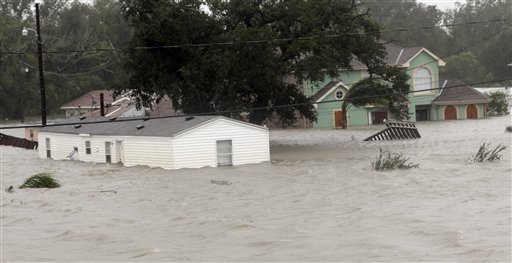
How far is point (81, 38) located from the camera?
91.8m

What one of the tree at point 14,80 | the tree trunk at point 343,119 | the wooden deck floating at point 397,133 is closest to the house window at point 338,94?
the tree trunk at point 343,119

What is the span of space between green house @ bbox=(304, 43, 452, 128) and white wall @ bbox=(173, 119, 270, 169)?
99.7 ft

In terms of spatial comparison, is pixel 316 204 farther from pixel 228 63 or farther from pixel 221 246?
pixel 228 63

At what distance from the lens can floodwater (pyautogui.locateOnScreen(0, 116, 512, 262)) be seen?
14461 mm

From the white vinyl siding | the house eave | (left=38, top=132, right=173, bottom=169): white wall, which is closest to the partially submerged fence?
(left=38, top=132, right=173, bottom=169): white wall

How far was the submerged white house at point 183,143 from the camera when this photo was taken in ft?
107

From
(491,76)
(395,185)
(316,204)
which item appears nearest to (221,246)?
(316,204)

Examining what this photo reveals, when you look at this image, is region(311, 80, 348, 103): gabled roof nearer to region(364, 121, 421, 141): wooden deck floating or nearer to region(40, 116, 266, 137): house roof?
region(364, 121, 421, 141): wooden deck floating

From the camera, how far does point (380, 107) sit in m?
67.1

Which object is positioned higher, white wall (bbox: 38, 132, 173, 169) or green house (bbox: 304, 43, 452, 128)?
green house (bbox: 304, 43, 452, 128)

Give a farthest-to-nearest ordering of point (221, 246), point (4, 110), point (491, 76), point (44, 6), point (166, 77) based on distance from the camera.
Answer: point (491, 76) < point (44, 6) < point (4, 110) < point (166, 77) < point (221, 246)

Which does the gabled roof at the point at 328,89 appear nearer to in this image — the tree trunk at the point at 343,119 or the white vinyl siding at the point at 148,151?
the tree trunk at the point at 343,119

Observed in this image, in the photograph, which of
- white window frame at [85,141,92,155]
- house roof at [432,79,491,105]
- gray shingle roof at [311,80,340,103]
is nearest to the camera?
white window frame at [85,141,92,155]

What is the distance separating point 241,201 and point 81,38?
243 ft
